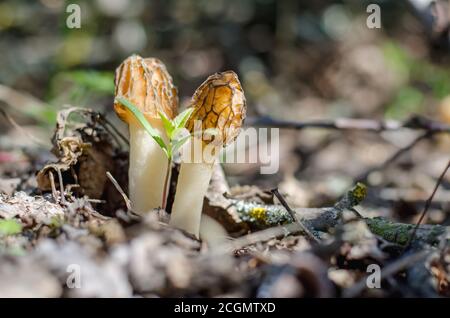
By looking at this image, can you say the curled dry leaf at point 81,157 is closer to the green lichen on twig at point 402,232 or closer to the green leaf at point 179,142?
the green leaf at point 179,142

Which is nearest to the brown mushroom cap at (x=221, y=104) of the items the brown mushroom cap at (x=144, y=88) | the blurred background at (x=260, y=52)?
the brown mushroom cap at (x=144, y=88)

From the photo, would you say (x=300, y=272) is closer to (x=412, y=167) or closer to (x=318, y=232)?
(x=318, y=232)

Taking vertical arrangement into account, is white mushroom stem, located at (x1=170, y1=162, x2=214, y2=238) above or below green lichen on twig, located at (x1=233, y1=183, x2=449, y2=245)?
above

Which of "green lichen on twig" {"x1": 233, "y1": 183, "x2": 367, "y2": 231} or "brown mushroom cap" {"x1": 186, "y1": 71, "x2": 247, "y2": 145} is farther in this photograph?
"green lichen on twig" {"x1": 233, "y1": 183, "x2": 367, "y2": 231}

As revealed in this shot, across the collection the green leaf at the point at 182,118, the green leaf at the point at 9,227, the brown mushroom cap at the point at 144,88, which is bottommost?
the green leaf at the point at 9,227

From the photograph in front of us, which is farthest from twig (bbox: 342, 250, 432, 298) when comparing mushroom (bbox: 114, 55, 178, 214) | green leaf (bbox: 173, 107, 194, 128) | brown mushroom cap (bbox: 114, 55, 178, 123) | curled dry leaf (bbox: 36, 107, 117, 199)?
curled dry leaf (bbox: 36, 107, 117, 199)

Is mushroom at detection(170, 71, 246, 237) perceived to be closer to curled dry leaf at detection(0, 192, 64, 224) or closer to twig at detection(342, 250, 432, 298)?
curled dry leaf at detection(0, 192, 64, 224)

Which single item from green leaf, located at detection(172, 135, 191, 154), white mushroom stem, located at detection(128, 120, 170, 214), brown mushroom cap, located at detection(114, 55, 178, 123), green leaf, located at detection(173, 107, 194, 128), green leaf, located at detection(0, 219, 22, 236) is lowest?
green leaf, located at detection(0, 219, 22, 236)
